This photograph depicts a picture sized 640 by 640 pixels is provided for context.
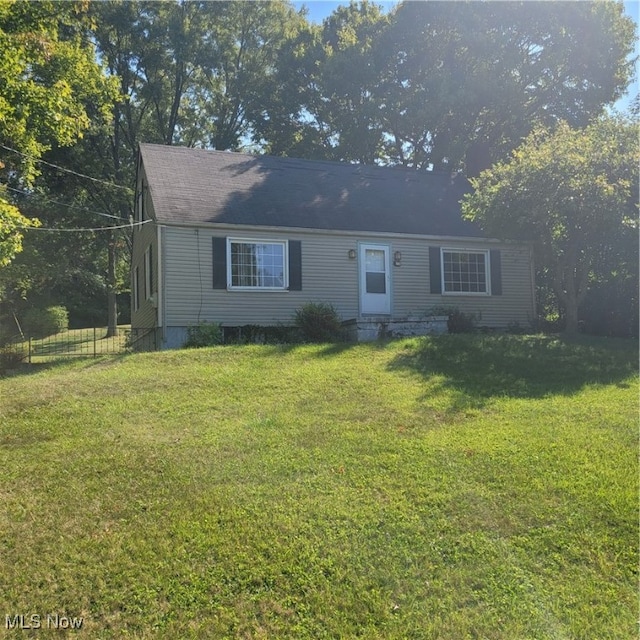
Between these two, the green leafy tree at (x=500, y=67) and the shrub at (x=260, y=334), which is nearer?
the shrub at (x=260, y=334)

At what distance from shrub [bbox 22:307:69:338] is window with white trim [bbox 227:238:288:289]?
16228mm

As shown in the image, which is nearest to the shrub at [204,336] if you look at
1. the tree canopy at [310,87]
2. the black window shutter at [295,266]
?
the black window shutter at [295,266]

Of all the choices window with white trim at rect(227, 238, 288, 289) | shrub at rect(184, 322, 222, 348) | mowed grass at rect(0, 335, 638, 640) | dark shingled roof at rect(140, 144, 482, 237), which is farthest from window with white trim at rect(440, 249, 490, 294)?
mowed grass at rect(0, 335, 638, 640)

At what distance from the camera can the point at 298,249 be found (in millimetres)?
13078

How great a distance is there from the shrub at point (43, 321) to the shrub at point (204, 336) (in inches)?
639

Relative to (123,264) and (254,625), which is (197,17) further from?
(254,625)

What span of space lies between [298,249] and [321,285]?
1.04 metres

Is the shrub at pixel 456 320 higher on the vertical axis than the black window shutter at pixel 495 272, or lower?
lower

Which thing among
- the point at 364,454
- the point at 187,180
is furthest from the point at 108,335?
the point at 364,454

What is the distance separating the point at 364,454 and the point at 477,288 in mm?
10611

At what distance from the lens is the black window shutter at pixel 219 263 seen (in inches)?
487

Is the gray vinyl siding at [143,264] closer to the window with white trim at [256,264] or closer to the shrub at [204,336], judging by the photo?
the shrub at [204,336]

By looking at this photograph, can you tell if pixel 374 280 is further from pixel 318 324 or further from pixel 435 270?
pixel 318 324

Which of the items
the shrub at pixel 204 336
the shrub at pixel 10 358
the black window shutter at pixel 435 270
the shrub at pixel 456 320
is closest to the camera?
the shrub at pixel 10 358
